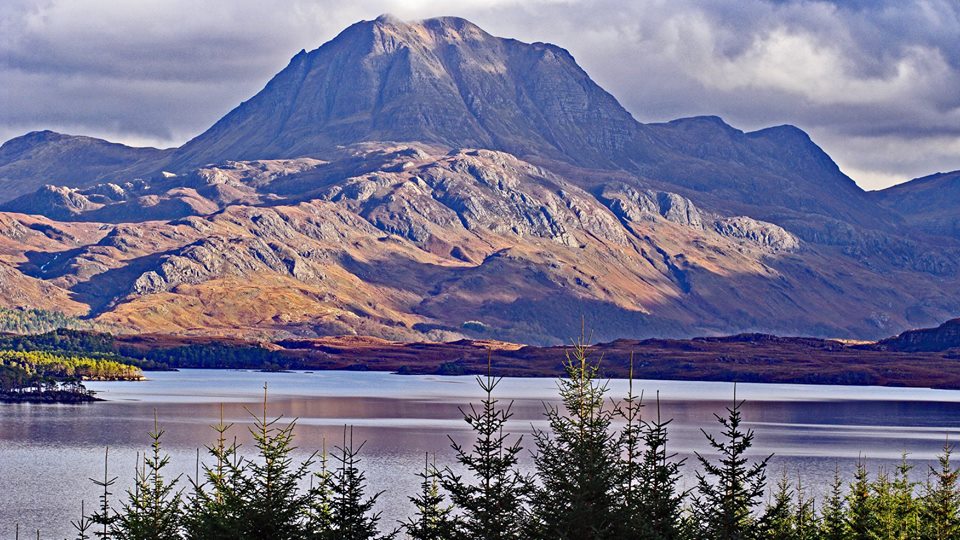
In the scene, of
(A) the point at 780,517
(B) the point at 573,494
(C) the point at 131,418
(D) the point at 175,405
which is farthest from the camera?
(D) the point at 175,405

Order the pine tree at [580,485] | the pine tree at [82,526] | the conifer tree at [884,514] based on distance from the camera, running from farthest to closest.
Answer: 1. the conifer tree at [884,514]
2. the pine tree at [82,526]
3. the pine tree at [580,485]

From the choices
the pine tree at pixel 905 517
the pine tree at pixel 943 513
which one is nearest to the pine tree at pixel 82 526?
the pine tree at pixel 905 517

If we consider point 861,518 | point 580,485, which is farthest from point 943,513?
point 580,485

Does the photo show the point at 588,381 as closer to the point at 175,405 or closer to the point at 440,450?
the point at 440,450

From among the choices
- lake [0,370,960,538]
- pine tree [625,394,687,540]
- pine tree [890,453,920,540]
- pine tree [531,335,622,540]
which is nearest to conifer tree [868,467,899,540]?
pine tree [890,453,920,540]

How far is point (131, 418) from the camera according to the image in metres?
159

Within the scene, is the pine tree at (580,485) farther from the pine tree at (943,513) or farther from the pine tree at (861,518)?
the pine tree at (861,518)

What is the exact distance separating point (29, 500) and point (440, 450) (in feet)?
140

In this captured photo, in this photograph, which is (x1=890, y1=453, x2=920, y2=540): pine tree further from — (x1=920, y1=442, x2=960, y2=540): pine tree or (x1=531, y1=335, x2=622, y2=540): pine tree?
(x1=531, y1=335, x2=622, y2=540): pine tree

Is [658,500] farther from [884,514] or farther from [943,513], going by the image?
[884,514]

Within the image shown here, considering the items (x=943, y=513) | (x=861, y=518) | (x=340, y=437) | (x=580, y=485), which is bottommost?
(x=340, y=437)

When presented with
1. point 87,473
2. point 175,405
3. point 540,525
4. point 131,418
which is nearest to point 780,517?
point 540,525

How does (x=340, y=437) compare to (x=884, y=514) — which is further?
(x=340, y=437)

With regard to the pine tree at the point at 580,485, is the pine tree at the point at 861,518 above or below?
below
